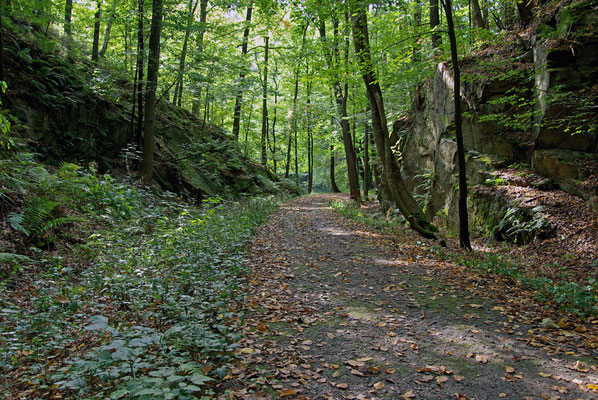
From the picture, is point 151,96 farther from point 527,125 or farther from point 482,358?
point 527,125

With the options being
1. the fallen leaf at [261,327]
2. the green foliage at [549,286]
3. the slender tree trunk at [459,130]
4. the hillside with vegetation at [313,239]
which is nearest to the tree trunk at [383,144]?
the hillside with vegetation at [313,239]

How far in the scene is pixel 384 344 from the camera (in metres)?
4.00

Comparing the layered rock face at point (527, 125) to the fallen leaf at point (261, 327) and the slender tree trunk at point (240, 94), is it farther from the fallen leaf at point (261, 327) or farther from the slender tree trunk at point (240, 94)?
the slender tree trunk at point (240, 94)

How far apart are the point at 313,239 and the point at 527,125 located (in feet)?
22.9

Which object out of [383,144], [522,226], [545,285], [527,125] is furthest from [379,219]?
[545,285]

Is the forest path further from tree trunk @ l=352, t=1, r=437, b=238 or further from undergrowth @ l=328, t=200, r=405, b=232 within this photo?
undergrowth @ l=328, t=200, r=405, b=232

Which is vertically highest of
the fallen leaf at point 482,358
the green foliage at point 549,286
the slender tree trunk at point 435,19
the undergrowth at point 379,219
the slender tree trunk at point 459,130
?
the slender tree trunk at point 435,19

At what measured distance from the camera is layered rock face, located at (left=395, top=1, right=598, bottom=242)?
27.2 ft

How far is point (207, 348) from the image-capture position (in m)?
3.41

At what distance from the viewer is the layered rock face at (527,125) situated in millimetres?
8297

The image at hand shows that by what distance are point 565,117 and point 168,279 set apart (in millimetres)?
10032

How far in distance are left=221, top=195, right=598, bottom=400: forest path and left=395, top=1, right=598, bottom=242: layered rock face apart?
4295 millimetres

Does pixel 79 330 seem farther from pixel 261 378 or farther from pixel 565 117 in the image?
pixel 565 117

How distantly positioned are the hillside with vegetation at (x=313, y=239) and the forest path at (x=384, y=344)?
29 mm
